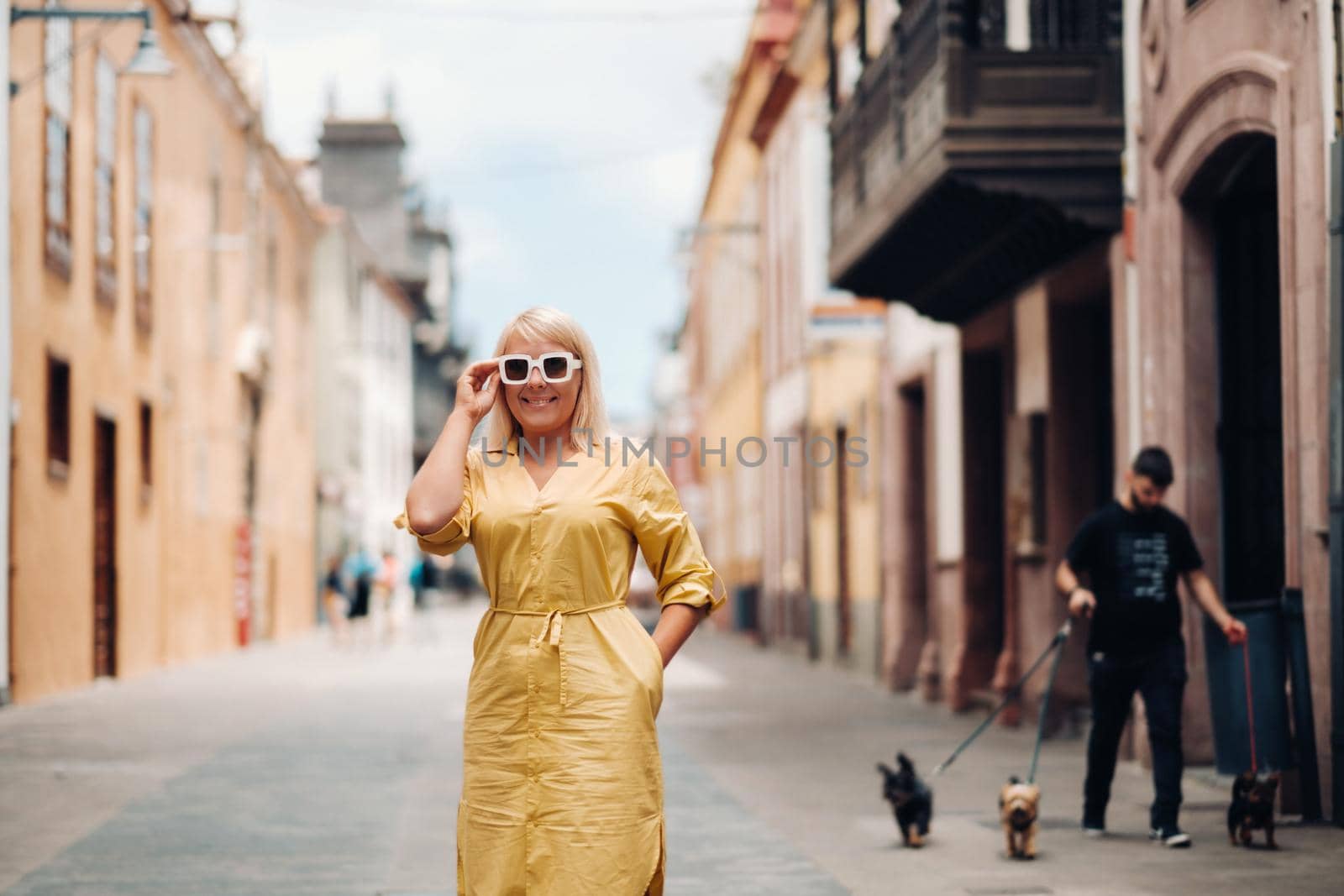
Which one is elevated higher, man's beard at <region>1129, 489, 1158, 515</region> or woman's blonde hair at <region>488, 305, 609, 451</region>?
woman's blonde hair at <region>488, 305, 609, 451</region>

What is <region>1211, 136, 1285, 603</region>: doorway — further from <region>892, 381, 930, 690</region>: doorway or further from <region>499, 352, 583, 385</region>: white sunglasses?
<region>892, 381, 930, 690</region>: doorway

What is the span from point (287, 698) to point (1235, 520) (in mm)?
11866

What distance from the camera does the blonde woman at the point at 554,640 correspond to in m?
4.58

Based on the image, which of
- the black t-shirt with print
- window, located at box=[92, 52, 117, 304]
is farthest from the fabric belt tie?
window, located at box=[92, 52, 117, 304]

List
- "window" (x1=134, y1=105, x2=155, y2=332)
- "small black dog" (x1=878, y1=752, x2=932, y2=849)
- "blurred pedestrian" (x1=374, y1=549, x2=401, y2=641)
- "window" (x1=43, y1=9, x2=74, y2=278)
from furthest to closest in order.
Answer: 1. "blurred pedestrian" (x1=374, y1=549, x2=401, y2=641)
2. "window" (x1=134, y1=105, x2=155, y2=332)
3. "window" (x1=43, y1=9, x2=74, y2=278)
4. "small black dog" (x1=878, y1=752, x2=932, y2=849)

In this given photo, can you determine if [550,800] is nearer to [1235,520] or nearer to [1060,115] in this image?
[1235,520]

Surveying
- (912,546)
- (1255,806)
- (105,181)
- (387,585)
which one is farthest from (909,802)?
(387,585)

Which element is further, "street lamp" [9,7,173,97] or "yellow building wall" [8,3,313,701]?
"yellow building wall" [8,3,313,701]

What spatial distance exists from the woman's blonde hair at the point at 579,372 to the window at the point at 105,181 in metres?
20.6

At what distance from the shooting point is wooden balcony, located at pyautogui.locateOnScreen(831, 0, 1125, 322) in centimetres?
1473

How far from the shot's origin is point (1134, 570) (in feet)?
33.2

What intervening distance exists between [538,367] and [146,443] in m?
24.9

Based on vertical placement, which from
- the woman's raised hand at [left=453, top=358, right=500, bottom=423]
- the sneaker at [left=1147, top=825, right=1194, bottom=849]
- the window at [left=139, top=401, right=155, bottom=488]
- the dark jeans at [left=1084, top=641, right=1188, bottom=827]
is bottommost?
the sneaker at [left=1147, top=825, right=1194, bottom=849]

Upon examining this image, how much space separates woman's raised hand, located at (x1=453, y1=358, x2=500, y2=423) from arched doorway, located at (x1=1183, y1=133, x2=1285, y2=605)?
8.82 m
